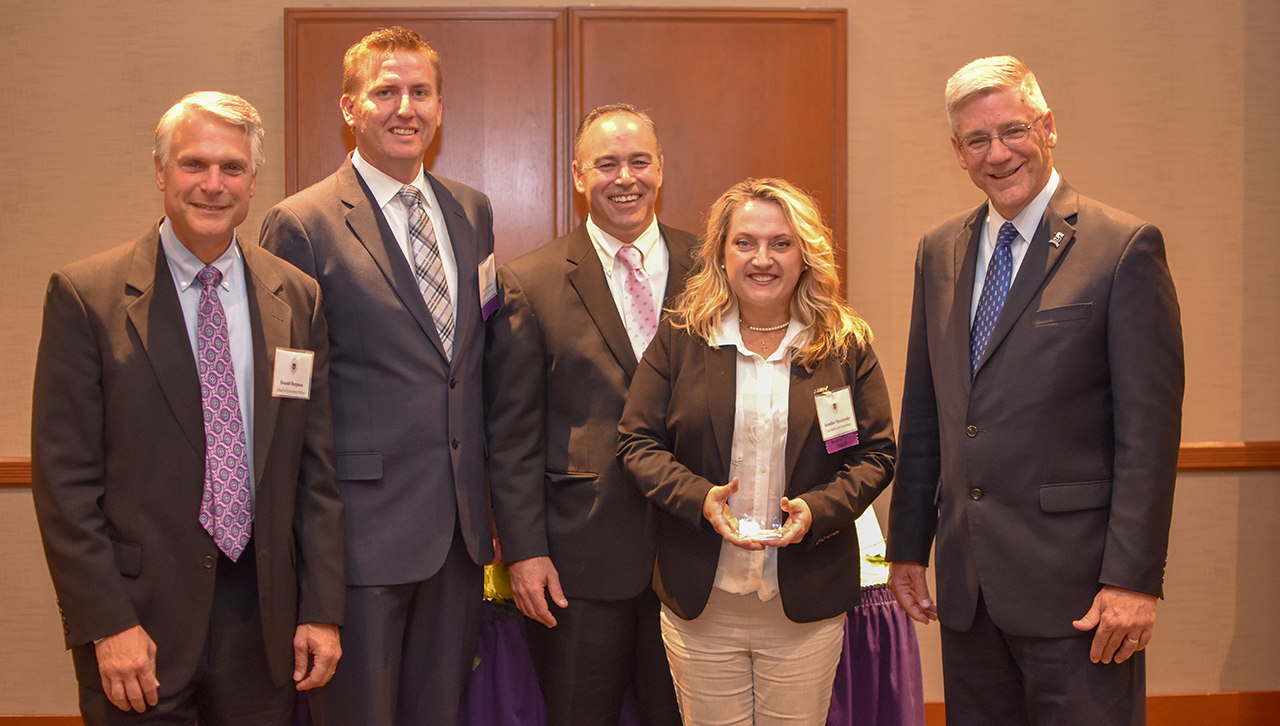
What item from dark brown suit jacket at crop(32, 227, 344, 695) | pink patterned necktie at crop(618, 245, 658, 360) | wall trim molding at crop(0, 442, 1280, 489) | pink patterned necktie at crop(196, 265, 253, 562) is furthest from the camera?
wall trim molding at crop(0, 442, 1280, 489)

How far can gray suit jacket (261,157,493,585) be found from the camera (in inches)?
88.1

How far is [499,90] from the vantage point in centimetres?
361

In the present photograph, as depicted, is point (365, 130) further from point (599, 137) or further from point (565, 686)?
point (565, 686)

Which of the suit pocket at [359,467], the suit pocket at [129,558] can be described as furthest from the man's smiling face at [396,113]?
the suit pocket at [129,558]

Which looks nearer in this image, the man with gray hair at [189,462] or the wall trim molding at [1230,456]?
the man with gray hair at [189,462]

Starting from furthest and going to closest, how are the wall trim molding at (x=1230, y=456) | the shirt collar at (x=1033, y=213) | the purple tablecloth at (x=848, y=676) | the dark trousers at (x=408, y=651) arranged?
the wall trim molding at (x=1230, y=456) → the purple tablecloth at (x=848, y=676) → the dark trousers at (x=408, y=651) → the shirt collar at (x=1033, y=213)

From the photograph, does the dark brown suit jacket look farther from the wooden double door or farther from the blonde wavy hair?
the wooden double door

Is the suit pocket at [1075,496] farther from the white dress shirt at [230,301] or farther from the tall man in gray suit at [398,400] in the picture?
the white dress shirt at [230,301]

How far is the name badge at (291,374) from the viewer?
197 cm

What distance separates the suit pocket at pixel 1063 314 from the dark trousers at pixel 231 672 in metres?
1.79

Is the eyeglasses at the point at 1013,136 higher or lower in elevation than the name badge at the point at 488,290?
higher

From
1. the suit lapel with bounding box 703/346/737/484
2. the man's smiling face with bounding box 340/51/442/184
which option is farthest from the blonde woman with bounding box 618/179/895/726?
the man's smiling face with bounding box 340/51/442/184

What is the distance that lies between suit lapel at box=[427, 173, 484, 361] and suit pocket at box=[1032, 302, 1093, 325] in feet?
4.49

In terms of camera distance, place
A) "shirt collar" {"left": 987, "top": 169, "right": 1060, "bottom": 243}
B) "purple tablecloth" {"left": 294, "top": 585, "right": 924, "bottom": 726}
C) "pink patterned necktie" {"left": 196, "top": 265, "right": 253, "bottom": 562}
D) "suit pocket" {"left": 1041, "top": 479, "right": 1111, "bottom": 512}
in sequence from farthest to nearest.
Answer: "purple tablecloth" {"left": 294, "top": 585, "right": 924, "bottom": 726} < "shirt collar" {"left": 987, "top": 169, "right": 1060, "bottom": 243} < "suit pocket" {"left": 1041, "top": 479, "right": 1111, "bottom": 512} < "pink patterned necktie" {"left": 196, "top": 265, "right": 253, "bottom": 562}
